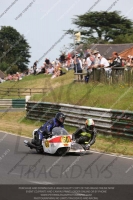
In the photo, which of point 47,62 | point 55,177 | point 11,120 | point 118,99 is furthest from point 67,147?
point 47,62

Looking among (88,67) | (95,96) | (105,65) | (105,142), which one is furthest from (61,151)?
(88,67)

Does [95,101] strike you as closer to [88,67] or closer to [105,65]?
[105,65]

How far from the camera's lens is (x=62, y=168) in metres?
13.7

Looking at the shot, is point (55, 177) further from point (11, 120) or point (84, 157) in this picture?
point (11, 120)

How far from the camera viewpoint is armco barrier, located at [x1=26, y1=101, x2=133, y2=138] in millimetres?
20203

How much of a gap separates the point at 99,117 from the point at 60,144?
6.08 meters

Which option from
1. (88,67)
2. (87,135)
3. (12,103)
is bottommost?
(12,103)

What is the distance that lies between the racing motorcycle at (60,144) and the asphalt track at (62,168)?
17 cm

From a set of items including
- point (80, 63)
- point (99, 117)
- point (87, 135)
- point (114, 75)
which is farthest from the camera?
point (80, 63)

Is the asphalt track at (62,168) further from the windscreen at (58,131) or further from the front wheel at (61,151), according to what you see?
the windscreen at (58,131)

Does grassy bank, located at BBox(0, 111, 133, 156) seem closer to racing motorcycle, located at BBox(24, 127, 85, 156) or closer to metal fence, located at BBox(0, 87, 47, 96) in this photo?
racing motorcycle, located at BBox(24, 127, 85, 156)

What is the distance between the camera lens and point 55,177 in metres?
12.2

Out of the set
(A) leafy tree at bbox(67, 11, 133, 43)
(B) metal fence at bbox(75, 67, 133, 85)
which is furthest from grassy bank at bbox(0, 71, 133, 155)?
(A) leafy tree at bbox(67, 11, 133, 43)
